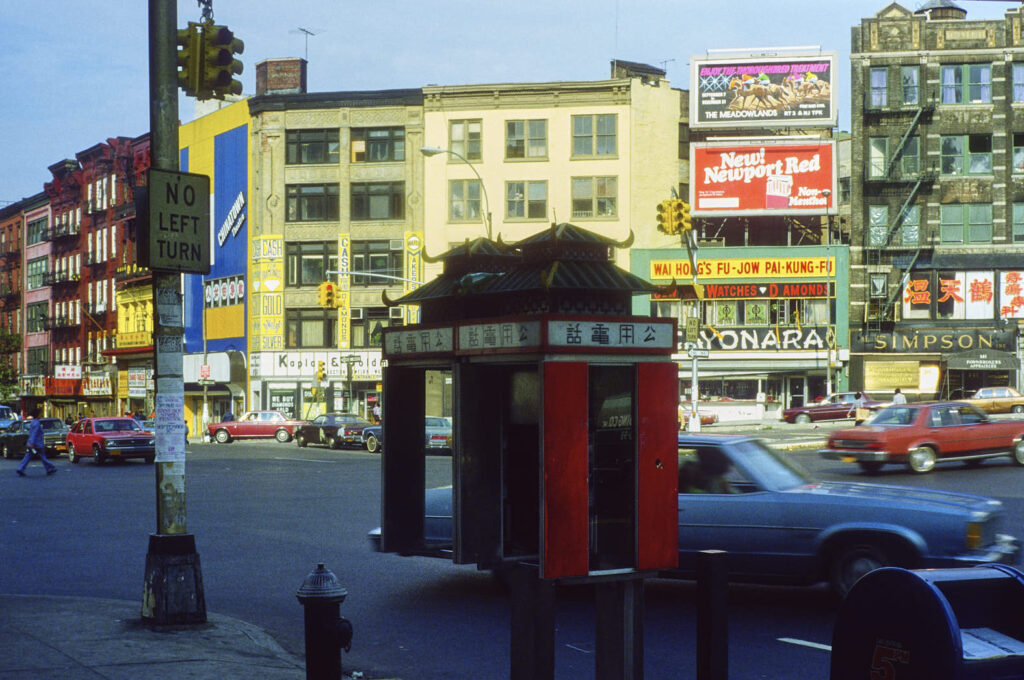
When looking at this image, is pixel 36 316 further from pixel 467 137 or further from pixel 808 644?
pixel 808 644

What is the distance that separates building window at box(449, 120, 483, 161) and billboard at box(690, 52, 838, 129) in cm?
1041

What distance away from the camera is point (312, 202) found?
6191 cm

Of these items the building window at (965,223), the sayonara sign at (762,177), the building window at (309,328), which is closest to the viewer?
the building window at (965,223)

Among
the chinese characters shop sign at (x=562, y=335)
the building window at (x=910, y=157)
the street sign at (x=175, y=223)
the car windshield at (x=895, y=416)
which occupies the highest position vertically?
the building window at (x=910, y=157)

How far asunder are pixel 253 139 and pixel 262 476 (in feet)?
122

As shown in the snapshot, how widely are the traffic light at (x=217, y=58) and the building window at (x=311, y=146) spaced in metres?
52.6

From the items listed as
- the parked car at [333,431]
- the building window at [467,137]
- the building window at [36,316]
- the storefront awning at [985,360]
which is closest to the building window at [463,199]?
the building window at [467,137]

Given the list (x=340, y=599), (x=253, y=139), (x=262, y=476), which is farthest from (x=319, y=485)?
(x=253, y=139)

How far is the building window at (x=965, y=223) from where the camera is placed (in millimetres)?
57031

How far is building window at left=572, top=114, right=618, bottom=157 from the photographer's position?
2357 inches

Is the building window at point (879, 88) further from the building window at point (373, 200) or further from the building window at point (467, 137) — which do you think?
the building window at point (373, 200)

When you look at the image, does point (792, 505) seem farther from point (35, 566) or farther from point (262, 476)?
point (262, 476)

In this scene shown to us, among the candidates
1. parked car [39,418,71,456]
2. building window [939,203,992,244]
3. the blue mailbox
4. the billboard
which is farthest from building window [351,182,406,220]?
the blue mailbox

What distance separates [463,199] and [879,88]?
20.5m
